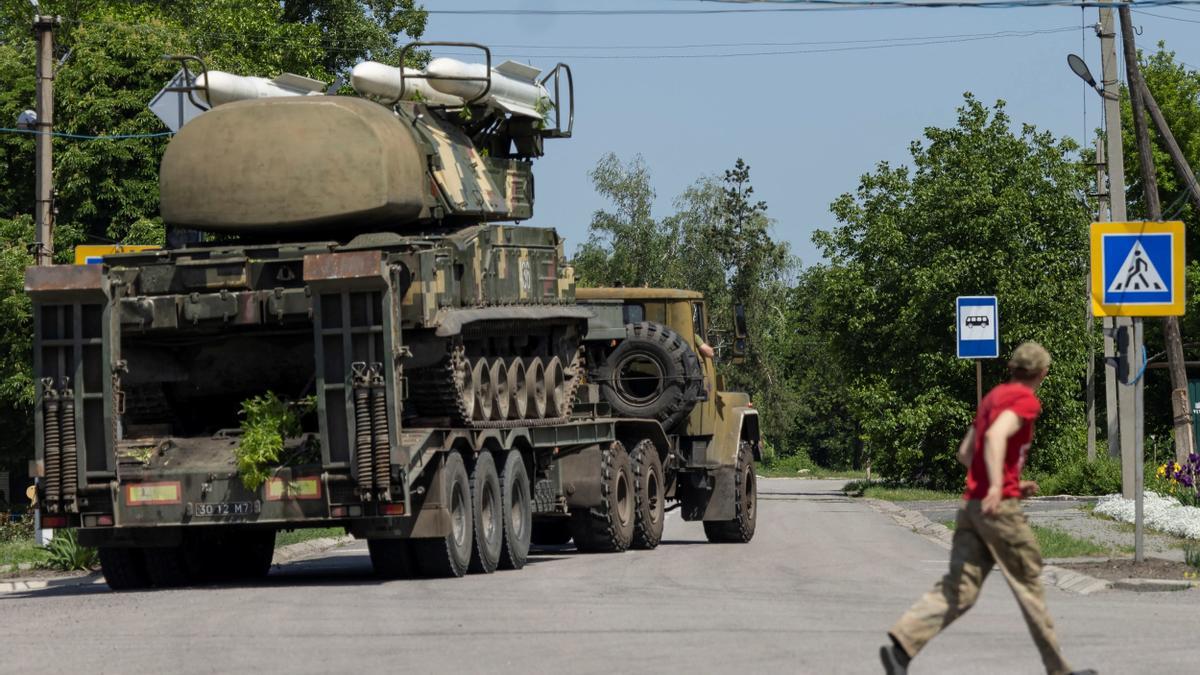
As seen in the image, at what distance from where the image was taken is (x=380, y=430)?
16500mm

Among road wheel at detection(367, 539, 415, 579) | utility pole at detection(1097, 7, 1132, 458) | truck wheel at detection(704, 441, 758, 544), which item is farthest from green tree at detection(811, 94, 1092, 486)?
road wheel at detection(367, 539, 415, 579)

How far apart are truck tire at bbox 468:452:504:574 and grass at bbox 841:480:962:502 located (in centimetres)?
2007

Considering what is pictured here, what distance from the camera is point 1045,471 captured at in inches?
1773

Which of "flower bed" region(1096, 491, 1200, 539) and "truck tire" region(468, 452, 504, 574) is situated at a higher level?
"truck tire" region(468, 452, 504, 574)

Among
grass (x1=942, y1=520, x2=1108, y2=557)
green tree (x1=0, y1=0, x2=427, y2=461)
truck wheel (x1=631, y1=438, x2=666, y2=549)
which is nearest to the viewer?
grass (x1=942, y1=520, x2=1108, y2=557)

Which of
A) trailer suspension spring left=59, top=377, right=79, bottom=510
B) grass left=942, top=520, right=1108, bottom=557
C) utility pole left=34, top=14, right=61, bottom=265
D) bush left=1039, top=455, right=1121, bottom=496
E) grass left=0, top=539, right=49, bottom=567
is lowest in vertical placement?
bush left=1039, top=455, right=1121, bottom=496

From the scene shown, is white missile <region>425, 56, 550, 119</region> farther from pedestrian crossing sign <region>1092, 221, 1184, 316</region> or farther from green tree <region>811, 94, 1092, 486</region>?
green tree <region>811, 94, 1092, 486</region>

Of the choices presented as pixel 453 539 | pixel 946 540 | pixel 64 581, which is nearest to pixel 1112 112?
pixel 946 540

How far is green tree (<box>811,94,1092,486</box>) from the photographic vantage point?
44344mm

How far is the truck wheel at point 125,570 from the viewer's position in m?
18.3

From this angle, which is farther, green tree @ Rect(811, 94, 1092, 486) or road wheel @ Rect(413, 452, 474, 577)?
green tree @ Rect(811, 94, 1092, 486)

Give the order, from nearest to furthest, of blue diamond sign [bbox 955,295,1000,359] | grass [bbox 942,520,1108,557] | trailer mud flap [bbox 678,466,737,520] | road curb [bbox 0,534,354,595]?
1. grass [bbox 942,520,1108,557]
2. road curb [bbox 0,534,354,595]
3. trailer mud flap [bbox 678,466,737,520]
4. blue diamond sign [bbox 955,295,1000,359]

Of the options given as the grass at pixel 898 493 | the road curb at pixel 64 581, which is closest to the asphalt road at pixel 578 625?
the road curb at pixel 64 581

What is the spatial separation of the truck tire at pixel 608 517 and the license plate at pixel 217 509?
18.3 ft
